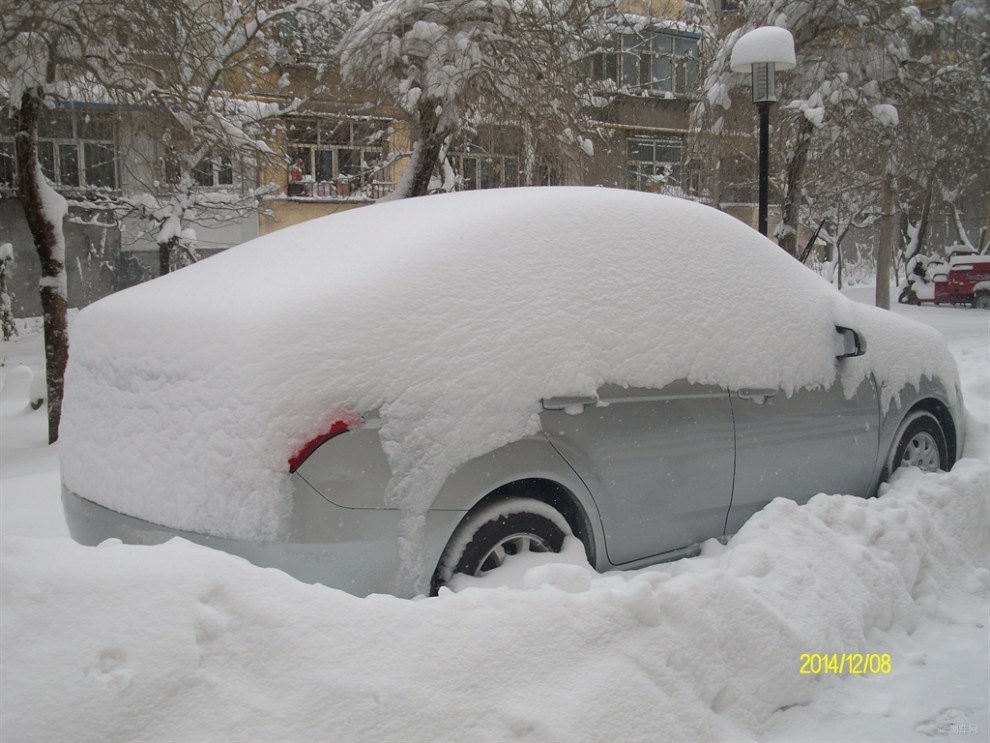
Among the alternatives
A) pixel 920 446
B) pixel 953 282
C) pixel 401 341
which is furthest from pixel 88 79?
pixel 953 282

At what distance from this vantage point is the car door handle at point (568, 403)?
3.03m

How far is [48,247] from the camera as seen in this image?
8.59m

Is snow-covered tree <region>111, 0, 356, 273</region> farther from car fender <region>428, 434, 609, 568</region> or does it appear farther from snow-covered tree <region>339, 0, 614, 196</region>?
car fender <region>428, 434, 609, 568</region>

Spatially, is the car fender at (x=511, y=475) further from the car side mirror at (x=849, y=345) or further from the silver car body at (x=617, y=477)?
the car side mirror at (x=849, y=345)

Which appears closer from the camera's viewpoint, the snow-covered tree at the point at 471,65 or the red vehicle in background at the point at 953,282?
the snow-covered tree at the point at 471,65

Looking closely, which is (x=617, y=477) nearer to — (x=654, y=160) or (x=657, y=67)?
(x=654, y=160)

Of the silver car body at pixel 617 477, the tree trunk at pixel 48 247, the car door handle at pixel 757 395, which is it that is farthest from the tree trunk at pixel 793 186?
the car door handle at pixel 757 395

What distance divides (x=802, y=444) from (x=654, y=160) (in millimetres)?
27345

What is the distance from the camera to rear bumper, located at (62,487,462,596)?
8.50 feet

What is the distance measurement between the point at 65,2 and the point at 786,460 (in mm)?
7148

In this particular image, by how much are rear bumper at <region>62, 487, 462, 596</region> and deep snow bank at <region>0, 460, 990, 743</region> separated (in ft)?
0.99

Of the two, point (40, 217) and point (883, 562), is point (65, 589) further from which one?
point (40, 217)
